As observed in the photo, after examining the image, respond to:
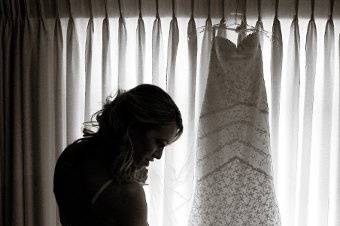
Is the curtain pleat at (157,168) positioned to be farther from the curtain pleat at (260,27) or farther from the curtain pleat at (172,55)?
the curtain pleat at (260,27)

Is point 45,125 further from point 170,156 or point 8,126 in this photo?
point 170,156

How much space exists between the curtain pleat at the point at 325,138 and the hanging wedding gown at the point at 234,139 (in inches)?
13.5

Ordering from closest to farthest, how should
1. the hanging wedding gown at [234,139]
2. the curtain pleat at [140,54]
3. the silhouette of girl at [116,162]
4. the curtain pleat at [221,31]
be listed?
the silhouette of girl at [116,162] → the hanging wedding gown at [234,139] → the curtain pleat at [221,31] → the curtain pleat at [140,54]

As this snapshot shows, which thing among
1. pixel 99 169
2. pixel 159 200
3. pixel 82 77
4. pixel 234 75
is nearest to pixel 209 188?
pixel 159 200

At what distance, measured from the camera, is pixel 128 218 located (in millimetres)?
830

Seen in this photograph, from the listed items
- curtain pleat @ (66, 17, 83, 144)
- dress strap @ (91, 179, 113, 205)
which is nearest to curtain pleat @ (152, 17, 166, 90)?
curtain pleat @ (66, 17, 83, 144)

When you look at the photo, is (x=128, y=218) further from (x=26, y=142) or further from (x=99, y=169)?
(x=26, y=142)

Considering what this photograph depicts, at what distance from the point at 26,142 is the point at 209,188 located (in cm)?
90

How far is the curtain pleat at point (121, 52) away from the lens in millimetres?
2002

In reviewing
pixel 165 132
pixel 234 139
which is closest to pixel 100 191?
pixel 165 132

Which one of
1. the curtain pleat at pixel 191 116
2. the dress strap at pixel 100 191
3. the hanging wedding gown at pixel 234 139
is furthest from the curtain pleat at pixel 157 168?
the dress strap at pixel 100 191

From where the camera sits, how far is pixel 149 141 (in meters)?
0.94

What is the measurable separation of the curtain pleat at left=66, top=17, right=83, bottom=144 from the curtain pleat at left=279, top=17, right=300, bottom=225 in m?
1.00

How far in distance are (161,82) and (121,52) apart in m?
0.24
